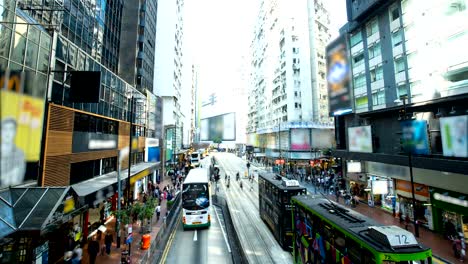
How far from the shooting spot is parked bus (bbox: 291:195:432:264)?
5965 mm

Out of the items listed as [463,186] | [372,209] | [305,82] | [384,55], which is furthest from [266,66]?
[463,186]

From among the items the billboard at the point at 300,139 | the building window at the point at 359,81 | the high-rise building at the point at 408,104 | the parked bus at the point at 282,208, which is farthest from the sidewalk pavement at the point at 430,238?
the billboard at the point at 300,139

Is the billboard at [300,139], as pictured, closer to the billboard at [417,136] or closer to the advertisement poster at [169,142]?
the advertisement poster at [169,142]

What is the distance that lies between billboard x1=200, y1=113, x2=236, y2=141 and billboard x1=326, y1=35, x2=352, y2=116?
10395 centimetres

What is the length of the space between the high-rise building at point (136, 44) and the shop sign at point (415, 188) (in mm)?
36510

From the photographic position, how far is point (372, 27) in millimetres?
25562

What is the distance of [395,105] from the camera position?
864 inches

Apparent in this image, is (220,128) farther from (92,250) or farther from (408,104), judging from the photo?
(92,250)

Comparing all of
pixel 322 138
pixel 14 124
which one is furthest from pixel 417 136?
pixel 322 138

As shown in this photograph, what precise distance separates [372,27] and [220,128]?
117278 mm

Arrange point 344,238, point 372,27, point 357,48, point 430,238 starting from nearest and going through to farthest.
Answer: point 344,238, point 430,238, point 372,27, point 357,48

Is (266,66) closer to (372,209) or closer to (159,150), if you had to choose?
(159,150)

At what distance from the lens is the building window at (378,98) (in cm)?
2379

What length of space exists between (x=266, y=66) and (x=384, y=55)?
53827 millimetres
